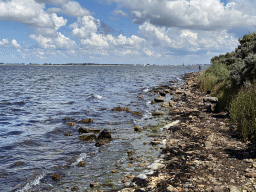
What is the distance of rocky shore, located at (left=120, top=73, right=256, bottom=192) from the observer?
A: 6.08 m

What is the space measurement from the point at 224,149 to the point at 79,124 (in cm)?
1054

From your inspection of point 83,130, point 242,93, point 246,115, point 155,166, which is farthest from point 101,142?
point 242,93

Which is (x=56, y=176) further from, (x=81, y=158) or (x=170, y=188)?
(x=170, y=188)

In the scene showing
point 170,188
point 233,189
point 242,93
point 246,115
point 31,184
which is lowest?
point 31,184

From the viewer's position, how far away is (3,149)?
10727 millimetres

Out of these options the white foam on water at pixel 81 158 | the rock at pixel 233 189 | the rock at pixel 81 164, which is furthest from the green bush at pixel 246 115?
the white foam on water at pixel 81 158

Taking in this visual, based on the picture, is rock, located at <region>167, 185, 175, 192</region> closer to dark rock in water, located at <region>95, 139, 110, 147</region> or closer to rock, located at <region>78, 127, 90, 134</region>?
dark rock in water, located at <region>95, 139, 110, 147</region>

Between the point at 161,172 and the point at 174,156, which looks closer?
the point at 161,172

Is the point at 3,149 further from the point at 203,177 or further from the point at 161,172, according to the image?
the point at 203,177

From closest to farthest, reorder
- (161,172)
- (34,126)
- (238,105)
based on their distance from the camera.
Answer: (161,172), (238,105), (34,126)

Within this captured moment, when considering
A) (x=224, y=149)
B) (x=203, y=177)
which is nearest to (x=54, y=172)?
(x=203, y=177)

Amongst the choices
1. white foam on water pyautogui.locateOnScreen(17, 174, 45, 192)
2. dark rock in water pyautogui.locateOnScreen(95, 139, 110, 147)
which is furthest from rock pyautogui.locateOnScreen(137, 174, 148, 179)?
dark rock in water pyautogui.locateOnScreen(95, 139, 110, 147)

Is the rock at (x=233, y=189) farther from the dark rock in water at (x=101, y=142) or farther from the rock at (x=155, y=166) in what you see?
the dark rock in water at (x=101, y=142)

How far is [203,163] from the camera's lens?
7469mm
